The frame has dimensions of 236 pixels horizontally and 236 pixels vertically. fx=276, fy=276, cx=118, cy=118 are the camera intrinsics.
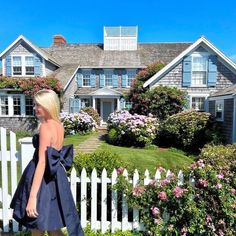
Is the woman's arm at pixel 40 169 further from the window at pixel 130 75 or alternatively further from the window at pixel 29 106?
the window at pixel 130 75

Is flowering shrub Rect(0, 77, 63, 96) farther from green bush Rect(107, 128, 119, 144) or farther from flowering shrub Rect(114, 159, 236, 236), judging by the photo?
flowering shrub Rect(114, 159, 236, 236)

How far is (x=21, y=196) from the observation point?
9.50 ft

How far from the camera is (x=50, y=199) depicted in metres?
2.86

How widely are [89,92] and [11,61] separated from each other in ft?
22.1

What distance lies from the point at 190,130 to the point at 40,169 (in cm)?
1168

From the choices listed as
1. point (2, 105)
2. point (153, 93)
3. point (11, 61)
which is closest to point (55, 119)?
point (153, 93)

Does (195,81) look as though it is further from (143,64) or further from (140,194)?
(140,194)

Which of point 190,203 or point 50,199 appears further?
point 190,203

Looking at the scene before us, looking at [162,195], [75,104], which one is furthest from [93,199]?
[75,104]

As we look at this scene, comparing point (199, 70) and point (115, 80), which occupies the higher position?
point (199, 70)

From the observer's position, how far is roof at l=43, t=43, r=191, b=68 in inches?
957

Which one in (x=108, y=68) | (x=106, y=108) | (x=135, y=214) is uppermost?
(x=108, y=68)

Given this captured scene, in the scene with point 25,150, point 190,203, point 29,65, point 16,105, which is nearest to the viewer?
point 190,203

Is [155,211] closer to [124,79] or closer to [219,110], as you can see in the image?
[219,110]
